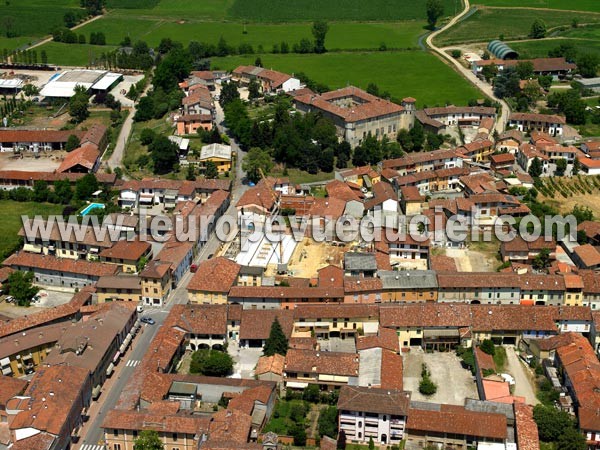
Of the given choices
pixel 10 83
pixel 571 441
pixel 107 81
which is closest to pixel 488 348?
pixel 571 441

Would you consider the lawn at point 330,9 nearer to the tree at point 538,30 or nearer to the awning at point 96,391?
the tree at point 538,30

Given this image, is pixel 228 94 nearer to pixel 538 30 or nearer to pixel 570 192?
pixel 570 192

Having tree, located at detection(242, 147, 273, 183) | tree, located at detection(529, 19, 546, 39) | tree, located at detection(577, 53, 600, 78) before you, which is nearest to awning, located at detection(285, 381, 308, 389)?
tree, located at detection(242, 147, 273, 183)

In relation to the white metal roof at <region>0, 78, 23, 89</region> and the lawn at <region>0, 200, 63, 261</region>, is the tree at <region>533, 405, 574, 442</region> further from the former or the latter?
the white metal roof at <region>0, 78, 23, 89</region>

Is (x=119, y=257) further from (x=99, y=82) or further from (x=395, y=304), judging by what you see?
(x=99, y=82)

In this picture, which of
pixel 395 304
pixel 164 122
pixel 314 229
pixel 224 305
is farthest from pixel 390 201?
pixel 164 122
